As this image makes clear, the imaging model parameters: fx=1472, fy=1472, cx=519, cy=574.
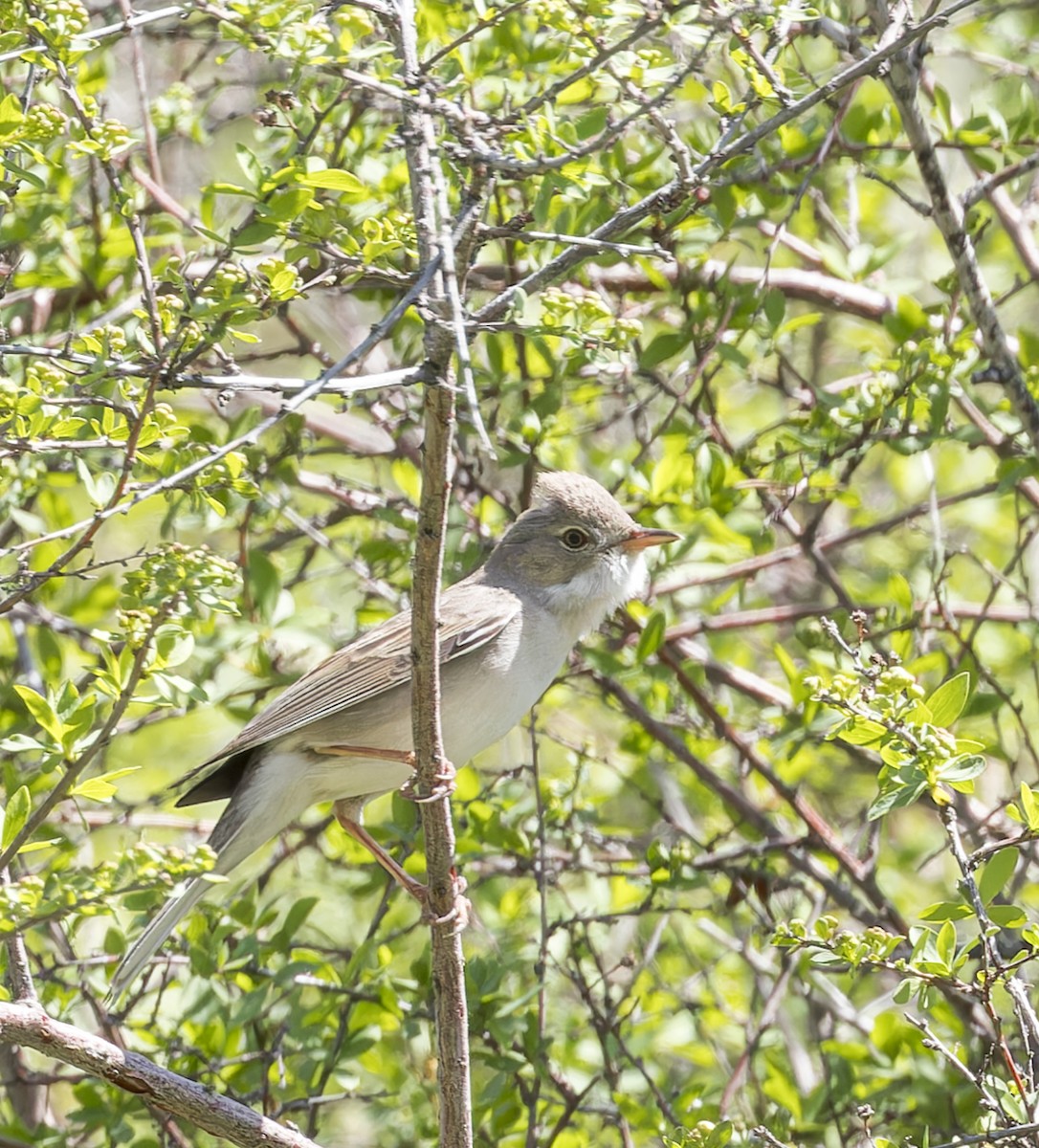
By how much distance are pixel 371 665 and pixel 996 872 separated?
2172mm

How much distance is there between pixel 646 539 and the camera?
4.80 metres

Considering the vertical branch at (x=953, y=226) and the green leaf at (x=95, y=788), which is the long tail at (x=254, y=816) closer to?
the green leaf at (x=95, y=788)

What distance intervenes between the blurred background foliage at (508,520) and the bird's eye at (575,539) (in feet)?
0.88

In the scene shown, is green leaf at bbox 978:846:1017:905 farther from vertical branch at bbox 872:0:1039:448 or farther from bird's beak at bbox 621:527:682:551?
bird's beak at bbox 621:527:682:551

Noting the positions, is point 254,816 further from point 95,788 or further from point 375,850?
point 95,788

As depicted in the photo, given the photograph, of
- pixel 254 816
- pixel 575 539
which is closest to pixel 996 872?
pixel 575 539

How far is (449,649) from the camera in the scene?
4574mm

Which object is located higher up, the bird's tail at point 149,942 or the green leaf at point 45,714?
the green leaf at point 45,714

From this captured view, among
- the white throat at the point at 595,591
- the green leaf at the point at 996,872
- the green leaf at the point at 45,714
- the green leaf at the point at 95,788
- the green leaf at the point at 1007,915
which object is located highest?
the white throat at the point at 595,591

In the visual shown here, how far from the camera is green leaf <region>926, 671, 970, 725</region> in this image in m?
3.23

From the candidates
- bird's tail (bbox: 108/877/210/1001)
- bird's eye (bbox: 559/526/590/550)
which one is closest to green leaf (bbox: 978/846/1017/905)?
bird's eye (bbox: 559/526/590/550)

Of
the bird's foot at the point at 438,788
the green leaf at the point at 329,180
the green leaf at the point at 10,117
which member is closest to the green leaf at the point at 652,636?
the bird's foot at the point at 438,788

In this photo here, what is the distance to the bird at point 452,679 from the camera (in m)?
4.58

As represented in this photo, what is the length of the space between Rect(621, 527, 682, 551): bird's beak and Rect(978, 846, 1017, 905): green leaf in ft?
5.65
